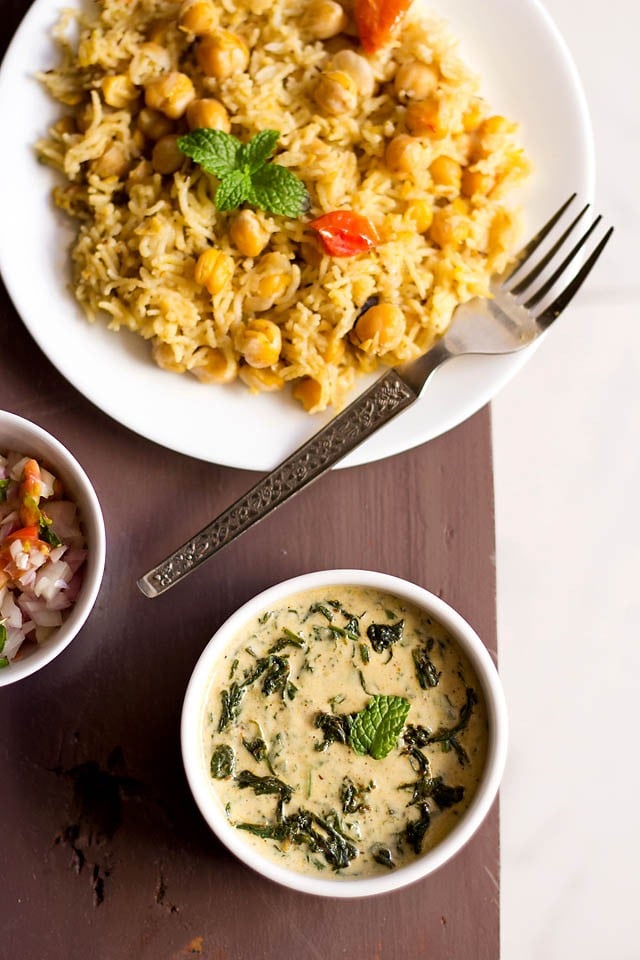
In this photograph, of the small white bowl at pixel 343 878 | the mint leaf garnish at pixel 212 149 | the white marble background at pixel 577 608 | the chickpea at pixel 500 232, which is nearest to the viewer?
the small white bowl at pixel 343 878

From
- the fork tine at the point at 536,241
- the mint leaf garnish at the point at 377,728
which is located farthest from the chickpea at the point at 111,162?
the mint leaf garnish at the point at 377,728

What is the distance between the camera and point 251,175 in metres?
1.71

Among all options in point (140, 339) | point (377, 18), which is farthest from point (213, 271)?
point (377, 18)

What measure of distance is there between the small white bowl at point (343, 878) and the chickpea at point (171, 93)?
0.86 meters

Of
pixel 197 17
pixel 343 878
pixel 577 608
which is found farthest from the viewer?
pixel 577 608

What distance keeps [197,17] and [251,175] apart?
0.93 feet

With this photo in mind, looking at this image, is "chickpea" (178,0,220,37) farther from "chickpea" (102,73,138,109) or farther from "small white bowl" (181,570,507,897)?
"small white bowl" (181,570,507,897)

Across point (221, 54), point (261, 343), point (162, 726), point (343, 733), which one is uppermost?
point (221, 54)

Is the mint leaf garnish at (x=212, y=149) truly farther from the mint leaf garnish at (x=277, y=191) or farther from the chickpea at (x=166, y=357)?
the chickpea at (x=166, y=357)

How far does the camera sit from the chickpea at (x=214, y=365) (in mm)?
1749

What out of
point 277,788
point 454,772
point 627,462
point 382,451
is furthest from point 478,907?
point 627,462

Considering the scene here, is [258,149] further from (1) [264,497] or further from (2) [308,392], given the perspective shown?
(1) [264,497]

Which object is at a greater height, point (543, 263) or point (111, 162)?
point (543, 263)

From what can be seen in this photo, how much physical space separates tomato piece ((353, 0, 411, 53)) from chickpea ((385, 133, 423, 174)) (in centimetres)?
17
